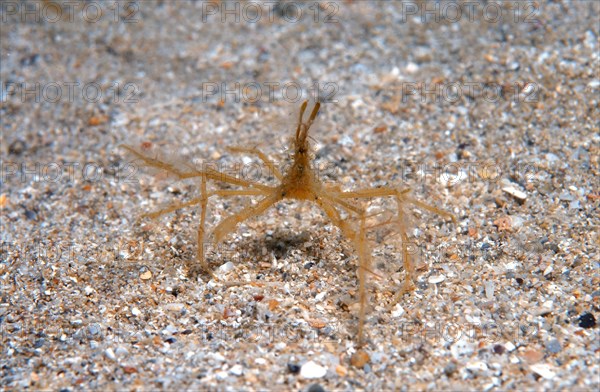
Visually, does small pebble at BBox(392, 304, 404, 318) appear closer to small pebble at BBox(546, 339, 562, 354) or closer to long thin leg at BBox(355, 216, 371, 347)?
long thin leg at BBox(355, 216, 371, 347)

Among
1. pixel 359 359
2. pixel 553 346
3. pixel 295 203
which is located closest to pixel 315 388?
pixel 359 359

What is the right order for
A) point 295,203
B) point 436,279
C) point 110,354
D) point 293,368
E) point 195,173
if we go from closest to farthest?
point 293,368 → point 110,354 → point 436,279 → point 195,173 → point 295,203

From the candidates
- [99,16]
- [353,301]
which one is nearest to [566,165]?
[353,301]

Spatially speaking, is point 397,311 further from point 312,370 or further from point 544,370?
point 544,370

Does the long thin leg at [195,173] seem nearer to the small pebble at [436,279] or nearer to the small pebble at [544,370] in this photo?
the small pebble at [436,279]

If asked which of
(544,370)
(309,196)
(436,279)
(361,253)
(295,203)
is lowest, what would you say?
(544,370)

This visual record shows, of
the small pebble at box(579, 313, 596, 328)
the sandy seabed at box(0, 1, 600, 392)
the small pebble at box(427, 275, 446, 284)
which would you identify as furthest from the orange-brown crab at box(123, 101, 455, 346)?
the small pebble at box(579, 313, 596, 328)

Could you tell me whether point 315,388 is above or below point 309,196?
below

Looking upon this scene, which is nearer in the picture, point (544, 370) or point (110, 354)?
point (544, 370)

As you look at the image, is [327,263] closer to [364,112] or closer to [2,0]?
[364,112]

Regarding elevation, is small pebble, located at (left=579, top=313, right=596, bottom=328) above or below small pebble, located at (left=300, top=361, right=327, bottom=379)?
above

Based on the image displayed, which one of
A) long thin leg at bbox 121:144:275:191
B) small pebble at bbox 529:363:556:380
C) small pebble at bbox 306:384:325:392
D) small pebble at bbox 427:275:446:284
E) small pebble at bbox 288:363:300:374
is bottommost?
small pebble at bbox 306:384:325:392
